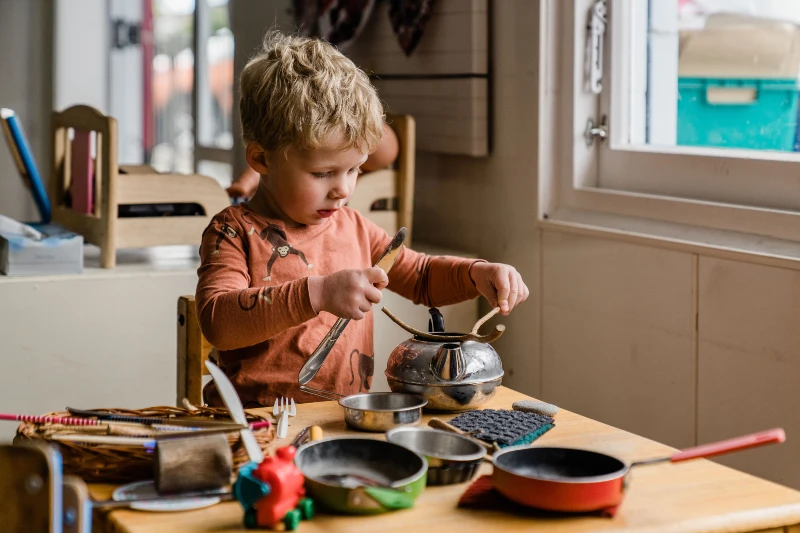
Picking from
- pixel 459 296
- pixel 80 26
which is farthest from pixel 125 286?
pixel 80 26

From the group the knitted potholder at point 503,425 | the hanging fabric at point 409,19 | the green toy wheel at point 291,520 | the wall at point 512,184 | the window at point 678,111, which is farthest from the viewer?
the hanging fabric at point 409,19

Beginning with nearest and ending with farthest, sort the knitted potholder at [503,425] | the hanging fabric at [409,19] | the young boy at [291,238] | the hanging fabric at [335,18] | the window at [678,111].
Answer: the knitted potholder at [503,425] → the young boy at [291,238] → the window at [678,111] → the hanging fabric at [409,19] → the hanging fabric at [335,18]

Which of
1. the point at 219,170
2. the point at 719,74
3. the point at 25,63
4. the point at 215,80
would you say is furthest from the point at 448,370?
the point at 25,63

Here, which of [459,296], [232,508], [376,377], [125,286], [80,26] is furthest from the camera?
[80,26]

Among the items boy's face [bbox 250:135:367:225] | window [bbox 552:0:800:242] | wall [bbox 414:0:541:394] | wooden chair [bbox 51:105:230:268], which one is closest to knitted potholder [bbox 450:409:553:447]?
boy's face [bbox 250:135:367:225]

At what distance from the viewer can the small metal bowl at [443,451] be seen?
91 centimetres

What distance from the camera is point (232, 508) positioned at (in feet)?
2.82

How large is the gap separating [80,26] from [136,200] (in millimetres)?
1789

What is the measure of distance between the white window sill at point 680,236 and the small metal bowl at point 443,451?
31.9 inches

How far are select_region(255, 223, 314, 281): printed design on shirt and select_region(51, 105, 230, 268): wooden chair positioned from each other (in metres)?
0.75

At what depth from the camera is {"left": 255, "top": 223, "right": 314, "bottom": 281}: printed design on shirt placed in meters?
1.37

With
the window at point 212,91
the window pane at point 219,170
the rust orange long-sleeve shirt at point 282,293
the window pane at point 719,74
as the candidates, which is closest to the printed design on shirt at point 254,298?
the rust orange long-sleeve shirt at point 282,293

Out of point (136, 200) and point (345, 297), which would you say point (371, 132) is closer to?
point (345, 297)

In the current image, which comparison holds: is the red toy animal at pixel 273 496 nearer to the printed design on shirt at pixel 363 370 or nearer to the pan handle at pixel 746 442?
the pan handle at pixel 746 442
